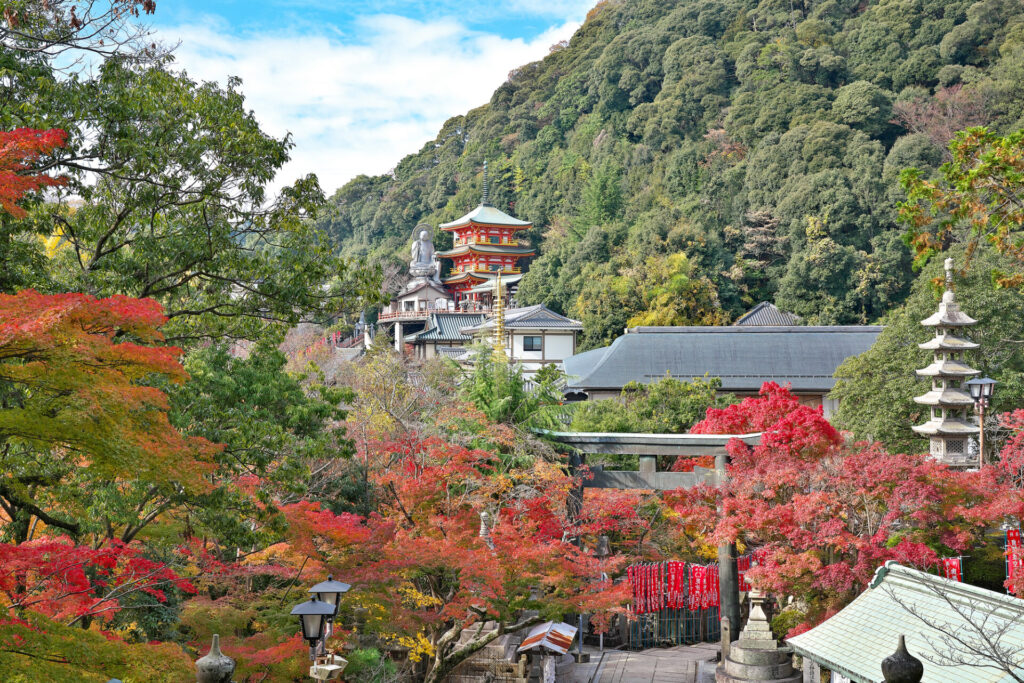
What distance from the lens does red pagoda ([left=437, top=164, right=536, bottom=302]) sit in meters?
55.8

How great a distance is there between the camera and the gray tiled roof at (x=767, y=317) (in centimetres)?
3519

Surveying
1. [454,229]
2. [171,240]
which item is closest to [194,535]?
[171,240]

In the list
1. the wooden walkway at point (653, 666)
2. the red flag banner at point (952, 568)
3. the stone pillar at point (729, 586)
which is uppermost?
the red flag banner at point (952, 568)

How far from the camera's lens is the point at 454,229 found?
58219mm

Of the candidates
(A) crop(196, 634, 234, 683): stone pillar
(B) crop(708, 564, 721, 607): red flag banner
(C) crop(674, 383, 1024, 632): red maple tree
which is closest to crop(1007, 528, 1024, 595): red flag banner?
(C) crop(674, 383, 1024, 632): red maple tree

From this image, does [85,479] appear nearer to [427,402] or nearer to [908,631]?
[908,631]

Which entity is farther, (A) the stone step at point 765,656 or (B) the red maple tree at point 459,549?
(A) the stone step at point 765,656

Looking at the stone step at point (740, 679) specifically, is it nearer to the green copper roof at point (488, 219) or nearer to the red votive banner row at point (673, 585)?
the red votive banner row at point (673, 585)

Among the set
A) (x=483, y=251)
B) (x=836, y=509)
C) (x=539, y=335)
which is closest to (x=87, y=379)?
(x=836, y=509)

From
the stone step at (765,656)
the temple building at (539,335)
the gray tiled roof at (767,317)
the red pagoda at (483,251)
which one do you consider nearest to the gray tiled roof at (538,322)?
the temple building at (539,335)

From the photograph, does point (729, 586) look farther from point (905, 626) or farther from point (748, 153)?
point (748, 153)

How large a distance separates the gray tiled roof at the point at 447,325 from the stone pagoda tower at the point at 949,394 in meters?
30.7

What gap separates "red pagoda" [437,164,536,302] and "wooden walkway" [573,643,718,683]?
134ft

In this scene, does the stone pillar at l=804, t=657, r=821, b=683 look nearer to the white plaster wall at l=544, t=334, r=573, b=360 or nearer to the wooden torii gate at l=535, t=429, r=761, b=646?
the wooden torii gate at l=535, t=429, r=761, b=646
